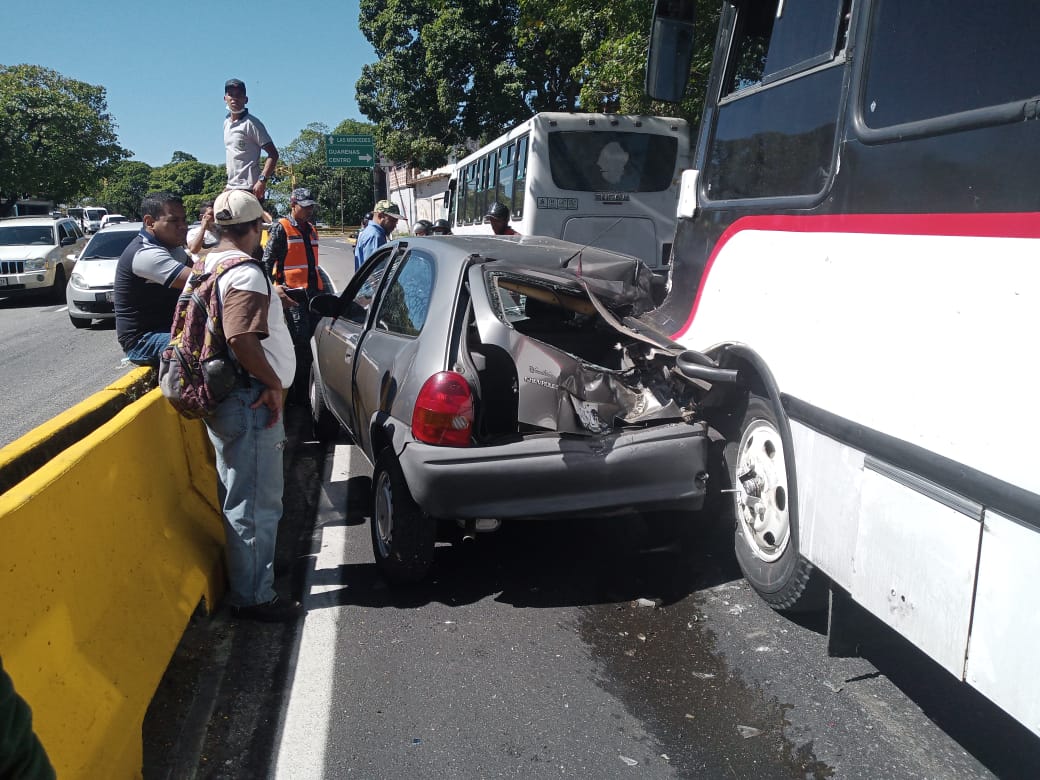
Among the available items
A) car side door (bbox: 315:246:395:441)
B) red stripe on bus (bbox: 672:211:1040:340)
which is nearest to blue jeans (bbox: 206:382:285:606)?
car side door (bbox: 315:246:395:441)

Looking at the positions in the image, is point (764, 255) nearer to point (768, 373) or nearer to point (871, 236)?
point (768, 373)

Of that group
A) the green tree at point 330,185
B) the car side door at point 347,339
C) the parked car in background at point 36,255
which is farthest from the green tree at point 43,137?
the car side door at point 347,339

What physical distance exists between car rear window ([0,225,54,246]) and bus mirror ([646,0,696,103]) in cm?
1757

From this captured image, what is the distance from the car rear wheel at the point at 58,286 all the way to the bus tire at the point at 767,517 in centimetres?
1834

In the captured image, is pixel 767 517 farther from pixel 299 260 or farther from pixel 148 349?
pixel 299 260

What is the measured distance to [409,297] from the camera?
4574 mm

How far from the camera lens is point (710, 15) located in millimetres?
10562

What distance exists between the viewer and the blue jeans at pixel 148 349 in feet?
16.1

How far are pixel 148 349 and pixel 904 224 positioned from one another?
4.21 meters

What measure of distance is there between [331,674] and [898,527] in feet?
7.34

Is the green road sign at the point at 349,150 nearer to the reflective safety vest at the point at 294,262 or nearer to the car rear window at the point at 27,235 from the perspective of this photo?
the car rear window at the point at 27,235

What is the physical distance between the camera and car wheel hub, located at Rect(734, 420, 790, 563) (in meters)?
3.64

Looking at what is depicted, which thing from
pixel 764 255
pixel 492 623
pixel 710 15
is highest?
pixel 710 15

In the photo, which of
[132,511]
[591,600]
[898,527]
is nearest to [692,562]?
[591,600]
